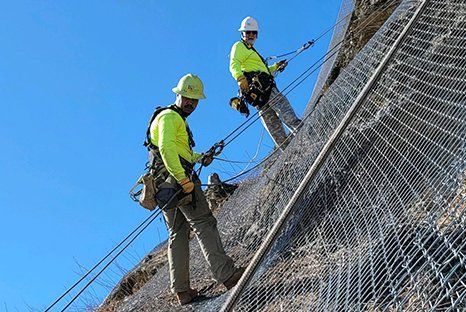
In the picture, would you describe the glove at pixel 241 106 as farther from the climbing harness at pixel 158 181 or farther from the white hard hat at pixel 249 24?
the climbing harness at pixel 158 181

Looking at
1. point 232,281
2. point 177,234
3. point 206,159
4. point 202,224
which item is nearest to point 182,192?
point 202,224

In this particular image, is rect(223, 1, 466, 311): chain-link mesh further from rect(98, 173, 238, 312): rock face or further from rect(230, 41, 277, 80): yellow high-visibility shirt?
rect(98, 173, 238, 312): rock face

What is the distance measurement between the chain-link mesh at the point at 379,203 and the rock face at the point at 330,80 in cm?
158

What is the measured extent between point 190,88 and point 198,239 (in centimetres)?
118

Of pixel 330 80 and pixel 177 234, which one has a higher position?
pixel 330 80

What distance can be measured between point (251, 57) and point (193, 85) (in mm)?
2381

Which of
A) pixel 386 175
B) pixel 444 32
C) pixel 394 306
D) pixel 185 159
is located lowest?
pixel 394 306

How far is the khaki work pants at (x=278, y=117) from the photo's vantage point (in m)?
7.38

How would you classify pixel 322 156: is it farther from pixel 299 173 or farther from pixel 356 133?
pixel 299 173

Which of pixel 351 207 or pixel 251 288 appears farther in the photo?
pixel 251 288

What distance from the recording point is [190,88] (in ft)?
17.3

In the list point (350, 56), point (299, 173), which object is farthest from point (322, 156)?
point (350, 56)

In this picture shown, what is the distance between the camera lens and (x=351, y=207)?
169 inches

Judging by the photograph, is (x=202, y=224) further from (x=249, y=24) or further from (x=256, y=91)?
(x=249, y=24)
